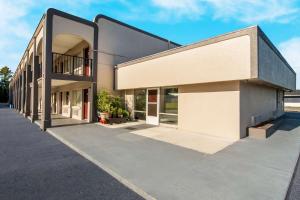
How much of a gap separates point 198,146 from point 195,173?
98.0 inches

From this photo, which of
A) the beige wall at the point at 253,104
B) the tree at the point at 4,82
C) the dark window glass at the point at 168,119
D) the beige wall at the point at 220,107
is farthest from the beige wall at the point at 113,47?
the tree at the point at 4,82

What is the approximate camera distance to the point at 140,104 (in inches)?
506

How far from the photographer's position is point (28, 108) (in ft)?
53.5

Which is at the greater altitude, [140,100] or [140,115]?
[140,100]

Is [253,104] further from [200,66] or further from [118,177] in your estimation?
[118,177]

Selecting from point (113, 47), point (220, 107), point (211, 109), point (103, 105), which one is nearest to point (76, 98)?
point (103, 105)

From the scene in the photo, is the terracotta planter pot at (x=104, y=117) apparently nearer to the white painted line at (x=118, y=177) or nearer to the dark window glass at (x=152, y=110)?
the dark window glass at (x=152, y=110)

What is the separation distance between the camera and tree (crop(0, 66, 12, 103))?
53225mm

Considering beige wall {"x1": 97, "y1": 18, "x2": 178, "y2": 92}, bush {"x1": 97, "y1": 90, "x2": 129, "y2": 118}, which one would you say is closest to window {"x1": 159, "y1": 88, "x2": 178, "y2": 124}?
bush {"x1": 97, "y1": 90, "x2": 129, "y2": 118}

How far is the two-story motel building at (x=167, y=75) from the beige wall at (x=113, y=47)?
0.07m

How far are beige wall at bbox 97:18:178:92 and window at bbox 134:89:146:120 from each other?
2.19 metres

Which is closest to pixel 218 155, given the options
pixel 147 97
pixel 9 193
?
pixel 9 193

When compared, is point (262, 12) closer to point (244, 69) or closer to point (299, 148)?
point (244, 69)

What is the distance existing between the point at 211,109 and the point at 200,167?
4.35 meters
